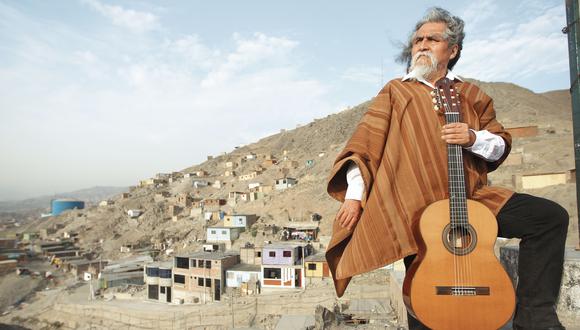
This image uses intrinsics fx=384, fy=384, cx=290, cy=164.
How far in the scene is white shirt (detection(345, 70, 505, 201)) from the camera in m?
2.30

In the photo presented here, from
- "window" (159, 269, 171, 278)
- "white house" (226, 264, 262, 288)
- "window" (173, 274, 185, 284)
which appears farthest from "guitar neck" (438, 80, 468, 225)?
"window" (159, 269, 171, 278)

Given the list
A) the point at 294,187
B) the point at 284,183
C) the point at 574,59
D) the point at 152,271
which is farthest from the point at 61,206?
the point at 574,59

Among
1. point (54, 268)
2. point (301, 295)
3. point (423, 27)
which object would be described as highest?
point (423, 27)

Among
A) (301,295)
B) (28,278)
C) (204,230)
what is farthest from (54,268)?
(301,295)

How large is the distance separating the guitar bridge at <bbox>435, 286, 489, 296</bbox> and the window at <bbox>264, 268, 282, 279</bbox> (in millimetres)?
21256

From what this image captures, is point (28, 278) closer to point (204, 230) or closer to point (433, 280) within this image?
point (204, 230)

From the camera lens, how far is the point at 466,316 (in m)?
2.12

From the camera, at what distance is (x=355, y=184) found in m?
2.31

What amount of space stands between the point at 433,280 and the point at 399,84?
1.27 meters

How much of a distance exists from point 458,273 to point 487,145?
0.79 metres

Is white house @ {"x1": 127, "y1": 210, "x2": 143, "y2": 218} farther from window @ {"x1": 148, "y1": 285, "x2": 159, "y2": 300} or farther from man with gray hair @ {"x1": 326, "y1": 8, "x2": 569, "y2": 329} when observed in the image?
man with gray hair @ {"x1": 326, "y1": 8, "x2": 569, "y2": 329}

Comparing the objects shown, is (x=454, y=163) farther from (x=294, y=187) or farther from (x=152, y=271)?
(x=294, y=187)

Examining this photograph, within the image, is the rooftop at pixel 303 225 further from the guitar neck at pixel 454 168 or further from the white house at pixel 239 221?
the guitar neck at pixel 454 168

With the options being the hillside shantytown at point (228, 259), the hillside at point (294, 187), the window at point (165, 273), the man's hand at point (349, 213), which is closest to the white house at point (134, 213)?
the hillside shantytown at point (228, 259)
